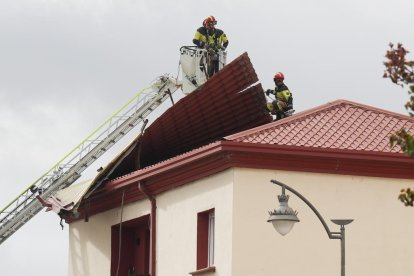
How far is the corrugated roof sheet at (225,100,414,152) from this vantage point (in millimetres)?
37125

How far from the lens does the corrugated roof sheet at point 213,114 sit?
4122cm

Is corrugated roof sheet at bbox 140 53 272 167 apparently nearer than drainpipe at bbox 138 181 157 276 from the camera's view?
No

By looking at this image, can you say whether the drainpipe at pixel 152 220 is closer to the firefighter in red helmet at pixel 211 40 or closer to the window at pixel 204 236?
the window at pixel 204 236

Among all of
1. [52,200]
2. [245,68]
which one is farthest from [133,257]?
[245,68]

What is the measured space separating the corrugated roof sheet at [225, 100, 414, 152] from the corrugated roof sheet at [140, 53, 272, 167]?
254cm

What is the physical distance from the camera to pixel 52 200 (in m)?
44.7

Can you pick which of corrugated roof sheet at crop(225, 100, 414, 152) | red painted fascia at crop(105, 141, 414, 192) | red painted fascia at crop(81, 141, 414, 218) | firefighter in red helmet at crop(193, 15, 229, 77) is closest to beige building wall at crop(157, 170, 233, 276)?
red painted fascia at crop(81, 141, 414, 218)

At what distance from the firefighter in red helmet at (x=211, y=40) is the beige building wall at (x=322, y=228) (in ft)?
25.6

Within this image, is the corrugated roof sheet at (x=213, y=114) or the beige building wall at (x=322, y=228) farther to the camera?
the corrugated roof sheet at (x=213, y=114)

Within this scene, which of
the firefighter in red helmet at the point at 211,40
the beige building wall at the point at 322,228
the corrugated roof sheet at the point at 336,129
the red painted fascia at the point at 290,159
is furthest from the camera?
the firefighter in red helmet at the point at 211,40

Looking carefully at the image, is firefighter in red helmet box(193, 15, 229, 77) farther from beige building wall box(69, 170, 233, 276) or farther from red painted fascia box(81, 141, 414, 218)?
red painted fascia box(81, 141, 414, 218)

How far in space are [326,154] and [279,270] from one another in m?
2.67

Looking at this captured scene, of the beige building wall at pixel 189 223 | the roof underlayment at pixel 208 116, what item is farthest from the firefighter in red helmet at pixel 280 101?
the beige building wall at pixel 189 223

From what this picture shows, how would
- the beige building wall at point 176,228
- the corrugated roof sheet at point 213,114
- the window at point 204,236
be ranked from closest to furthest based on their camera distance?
the beige building wall at point 176,228 < the window at point 204,236 < the corrugated roof sheet at point 213,114
